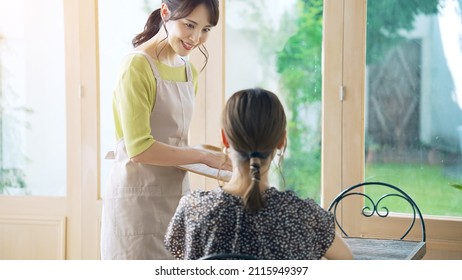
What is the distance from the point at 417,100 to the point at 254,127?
5.66 feet

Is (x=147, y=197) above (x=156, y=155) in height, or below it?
below

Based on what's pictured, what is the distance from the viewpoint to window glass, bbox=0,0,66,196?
3.86 metres

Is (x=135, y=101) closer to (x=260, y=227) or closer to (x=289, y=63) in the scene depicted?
(x=260, y=227)

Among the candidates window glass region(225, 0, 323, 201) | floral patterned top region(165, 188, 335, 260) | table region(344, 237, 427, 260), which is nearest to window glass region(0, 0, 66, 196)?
window glass region(225, 0, 323, 201)

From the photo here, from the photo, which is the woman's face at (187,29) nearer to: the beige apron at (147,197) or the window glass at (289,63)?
the beige apron at (147,197)

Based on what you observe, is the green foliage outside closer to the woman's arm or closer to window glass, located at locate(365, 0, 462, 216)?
window glass, located at locate(365, 0, 462, 216)

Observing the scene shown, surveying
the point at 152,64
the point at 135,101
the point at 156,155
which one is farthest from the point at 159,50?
the point at 156,155

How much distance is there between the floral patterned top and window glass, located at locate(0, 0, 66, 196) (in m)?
2.16

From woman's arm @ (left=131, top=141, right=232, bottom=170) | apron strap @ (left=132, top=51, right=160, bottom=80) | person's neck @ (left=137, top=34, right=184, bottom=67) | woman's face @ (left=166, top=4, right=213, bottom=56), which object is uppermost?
woman's face @ (left=166, top=4, right=213, bottom=56)

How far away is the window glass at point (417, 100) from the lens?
330cm

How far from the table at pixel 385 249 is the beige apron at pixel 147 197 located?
1.87 ft

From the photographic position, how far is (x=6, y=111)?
3953 millimetres

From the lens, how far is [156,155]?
7.44 ft

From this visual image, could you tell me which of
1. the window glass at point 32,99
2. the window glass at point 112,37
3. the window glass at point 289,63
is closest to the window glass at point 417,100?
the window glass at point 289,63
